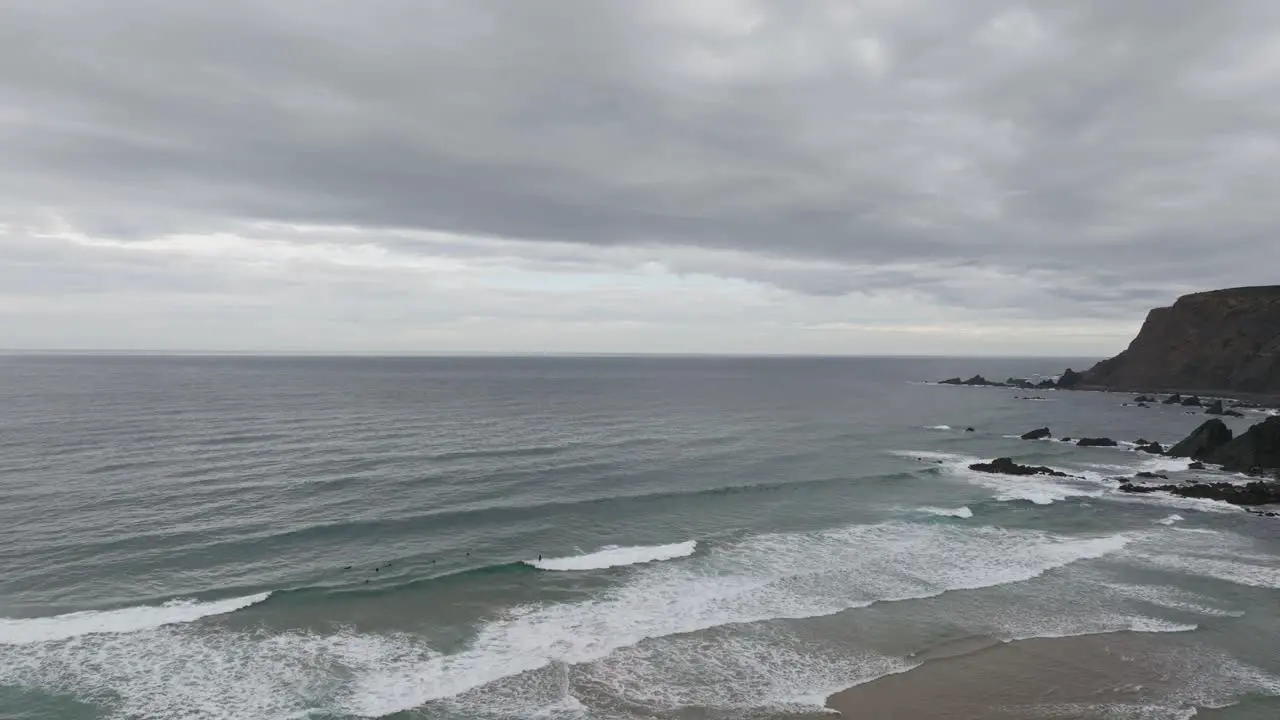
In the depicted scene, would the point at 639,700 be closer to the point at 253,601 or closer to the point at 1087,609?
the point at 253,601

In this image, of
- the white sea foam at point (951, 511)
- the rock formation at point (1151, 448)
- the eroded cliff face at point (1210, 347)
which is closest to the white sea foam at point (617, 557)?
the white sea foam at point (951, 511)

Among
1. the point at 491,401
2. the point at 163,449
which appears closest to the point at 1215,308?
the point at 491,401

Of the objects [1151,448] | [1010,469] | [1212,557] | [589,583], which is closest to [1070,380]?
[1151,448]

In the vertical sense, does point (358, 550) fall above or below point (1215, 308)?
below

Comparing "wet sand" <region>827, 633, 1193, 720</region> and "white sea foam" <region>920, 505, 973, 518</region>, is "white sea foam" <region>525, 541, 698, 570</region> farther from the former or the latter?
"white sea foam" <region>920, 505, 973, 518</region>

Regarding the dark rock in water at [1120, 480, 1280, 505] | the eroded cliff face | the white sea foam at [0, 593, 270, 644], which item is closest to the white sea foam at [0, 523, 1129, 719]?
the white sea foam at [0, 593, 270, 644]

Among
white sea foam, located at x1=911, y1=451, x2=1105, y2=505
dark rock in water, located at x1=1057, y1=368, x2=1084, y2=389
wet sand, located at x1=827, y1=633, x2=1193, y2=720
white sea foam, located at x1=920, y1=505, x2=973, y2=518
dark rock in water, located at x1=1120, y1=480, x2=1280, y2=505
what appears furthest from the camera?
dark rock in water, located at x1=1057, y1=368, x2=1084, y2=389

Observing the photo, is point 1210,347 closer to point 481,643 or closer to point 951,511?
point 951,511
